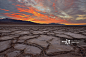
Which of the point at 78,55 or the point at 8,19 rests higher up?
the point at 8,19

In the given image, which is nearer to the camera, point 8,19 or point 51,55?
point 51,55

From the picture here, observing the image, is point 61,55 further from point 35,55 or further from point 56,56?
point 35,55

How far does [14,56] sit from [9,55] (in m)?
0.07

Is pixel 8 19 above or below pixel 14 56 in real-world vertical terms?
above

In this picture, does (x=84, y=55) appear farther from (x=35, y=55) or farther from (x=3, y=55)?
(x=3, y=55)

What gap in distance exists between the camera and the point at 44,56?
0.64 metres

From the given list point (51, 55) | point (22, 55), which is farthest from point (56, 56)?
point (22, 55)

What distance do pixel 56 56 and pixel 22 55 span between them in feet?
1.34

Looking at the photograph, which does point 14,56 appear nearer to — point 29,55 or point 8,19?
point 29,55

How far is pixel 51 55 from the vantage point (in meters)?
0.66

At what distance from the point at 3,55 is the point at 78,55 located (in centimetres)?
90

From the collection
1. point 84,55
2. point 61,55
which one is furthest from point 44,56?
point 84,55

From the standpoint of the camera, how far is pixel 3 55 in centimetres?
64

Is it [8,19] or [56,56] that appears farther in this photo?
[8,19]
